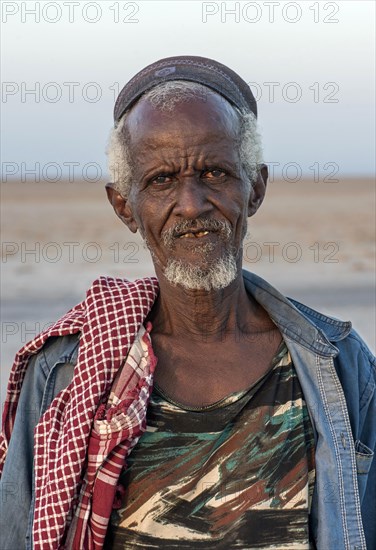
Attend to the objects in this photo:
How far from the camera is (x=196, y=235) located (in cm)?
285

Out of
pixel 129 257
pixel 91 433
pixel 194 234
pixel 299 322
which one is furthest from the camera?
pixel 129 257

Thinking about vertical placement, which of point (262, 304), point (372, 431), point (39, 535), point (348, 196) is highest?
point (348, 196)

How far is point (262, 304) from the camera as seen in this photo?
3082mm

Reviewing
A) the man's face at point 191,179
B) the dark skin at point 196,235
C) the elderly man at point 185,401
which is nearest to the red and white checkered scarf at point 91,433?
the elderly man at point 185,401

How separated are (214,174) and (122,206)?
0.35 m

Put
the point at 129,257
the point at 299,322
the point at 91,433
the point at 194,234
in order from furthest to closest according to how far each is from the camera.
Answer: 1. the point at 129,257
2. the point at 299,322
3. the point at 194,234
4. the point at 91,433

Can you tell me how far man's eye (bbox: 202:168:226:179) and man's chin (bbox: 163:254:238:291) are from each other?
22cm

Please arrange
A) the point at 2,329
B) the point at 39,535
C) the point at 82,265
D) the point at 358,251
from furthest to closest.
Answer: the point at 358,251 → the point at 82,265 → the point at 2,329 → the point at 39,535

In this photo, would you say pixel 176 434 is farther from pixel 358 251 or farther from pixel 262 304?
pixel 358 251

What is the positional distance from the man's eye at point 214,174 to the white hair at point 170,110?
0.25ft

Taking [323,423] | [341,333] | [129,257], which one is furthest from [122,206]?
[129,257]

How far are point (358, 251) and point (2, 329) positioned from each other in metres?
9.33

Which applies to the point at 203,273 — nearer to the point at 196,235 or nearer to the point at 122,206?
the point at 196,235

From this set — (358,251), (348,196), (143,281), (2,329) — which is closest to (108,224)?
(358,251)
